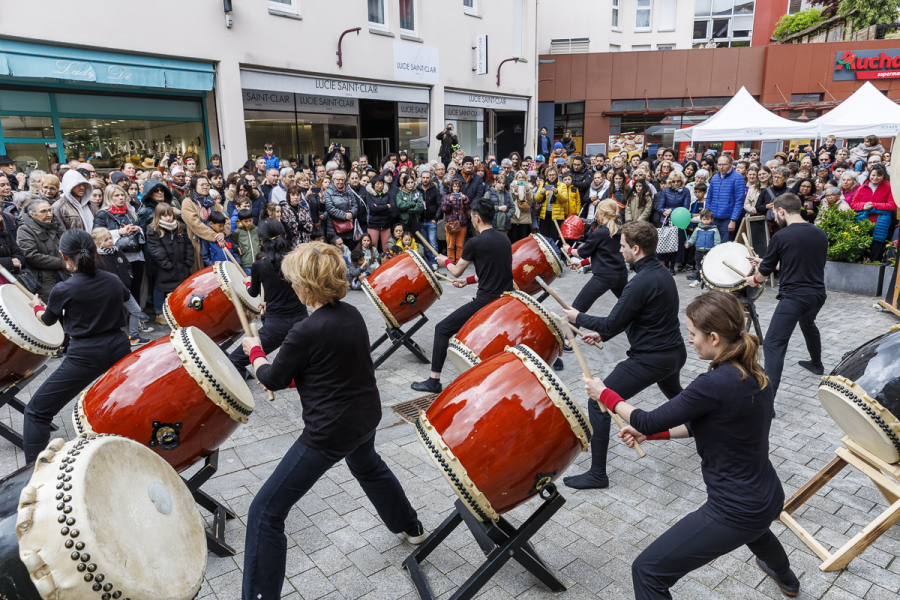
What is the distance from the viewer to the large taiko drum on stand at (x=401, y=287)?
232 inches

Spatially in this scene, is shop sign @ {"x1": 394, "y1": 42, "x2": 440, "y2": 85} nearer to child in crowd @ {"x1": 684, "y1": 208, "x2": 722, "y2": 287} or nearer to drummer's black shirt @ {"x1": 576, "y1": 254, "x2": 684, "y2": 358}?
child in crowd @ {"x1": 684, "y1": 208, "x2": 722, "y2": 287}

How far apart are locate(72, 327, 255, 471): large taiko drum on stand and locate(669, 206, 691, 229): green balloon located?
337 inches

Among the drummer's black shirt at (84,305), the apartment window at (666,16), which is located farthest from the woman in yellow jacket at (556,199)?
the apartment window at (666,16)

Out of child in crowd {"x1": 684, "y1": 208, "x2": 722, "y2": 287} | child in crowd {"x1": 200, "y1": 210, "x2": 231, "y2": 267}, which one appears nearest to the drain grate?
child in crowd {"x1": 200, "y1": 210, "x2": 231, "y2": 267}

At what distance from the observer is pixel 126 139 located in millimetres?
11773

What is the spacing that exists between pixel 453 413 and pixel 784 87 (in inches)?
1070

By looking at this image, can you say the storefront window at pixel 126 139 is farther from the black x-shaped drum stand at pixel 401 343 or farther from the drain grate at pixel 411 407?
the drain grate at pixel 411 407

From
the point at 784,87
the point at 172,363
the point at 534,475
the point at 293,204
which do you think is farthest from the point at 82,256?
the point at 784,87

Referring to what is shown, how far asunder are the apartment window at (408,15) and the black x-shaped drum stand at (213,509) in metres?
14.7

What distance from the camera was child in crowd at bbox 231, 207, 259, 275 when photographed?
8047 millimetres

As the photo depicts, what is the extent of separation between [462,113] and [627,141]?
9.12m

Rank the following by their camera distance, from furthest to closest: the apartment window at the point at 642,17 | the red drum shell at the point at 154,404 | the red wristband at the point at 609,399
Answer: the apartment window at the point at 642,17 < the red drum shell at the point at 154,404 < the red wristband at the point at 609,399

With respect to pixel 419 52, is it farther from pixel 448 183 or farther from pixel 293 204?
pixel 293 204

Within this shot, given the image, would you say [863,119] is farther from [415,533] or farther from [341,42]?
[415,533]
